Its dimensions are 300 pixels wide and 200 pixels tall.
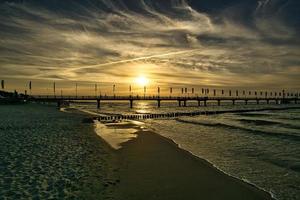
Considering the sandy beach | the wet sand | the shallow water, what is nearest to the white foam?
the shallow water

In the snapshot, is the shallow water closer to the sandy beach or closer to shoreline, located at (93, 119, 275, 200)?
the sandy beach

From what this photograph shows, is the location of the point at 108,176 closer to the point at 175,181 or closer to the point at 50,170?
the point at 50,170

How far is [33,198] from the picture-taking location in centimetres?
682

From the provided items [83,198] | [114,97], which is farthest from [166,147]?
[114,97]

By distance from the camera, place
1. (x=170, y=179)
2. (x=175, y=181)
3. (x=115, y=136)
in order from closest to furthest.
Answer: (x=175, y=181)
(x=170, y=179)
(x=115, y=136)

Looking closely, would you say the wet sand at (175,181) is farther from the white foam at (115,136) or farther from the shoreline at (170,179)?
the white foam at (115,136)

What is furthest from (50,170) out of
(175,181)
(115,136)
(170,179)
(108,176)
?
(115,136)

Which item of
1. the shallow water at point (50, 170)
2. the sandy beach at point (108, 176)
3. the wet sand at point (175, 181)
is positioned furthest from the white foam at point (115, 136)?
the wet sand at point (175, 181)

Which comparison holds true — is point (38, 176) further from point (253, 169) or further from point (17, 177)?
point (253, 169)

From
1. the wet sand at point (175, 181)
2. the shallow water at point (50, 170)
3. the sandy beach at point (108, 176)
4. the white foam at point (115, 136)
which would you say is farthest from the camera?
the white foam at point (115, 136)

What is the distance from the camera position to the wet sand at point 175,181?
798 centimetres

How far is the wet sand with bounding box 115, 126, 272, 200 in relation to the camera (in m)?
7.98

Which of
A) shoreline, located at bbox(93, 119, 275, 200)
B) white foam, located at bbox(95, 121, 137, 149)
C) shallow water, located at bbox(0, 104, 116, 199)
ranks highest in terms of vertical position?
shallow water, located at bbox(0, 104, 116, 199)

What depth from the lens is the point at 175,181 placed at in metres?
9.33
